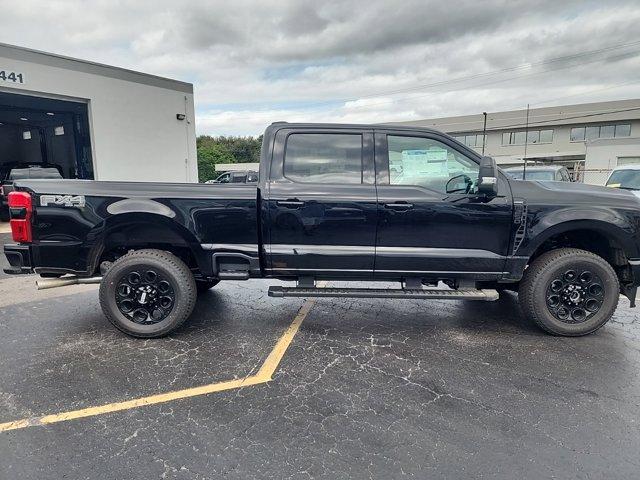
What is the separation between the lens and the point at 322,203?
392cm

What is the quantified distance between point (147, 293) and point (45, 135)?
22258 millimetres

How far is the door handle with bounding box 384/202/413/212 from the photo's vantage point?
3.89 m

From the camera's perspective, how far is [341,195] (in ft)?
12.9

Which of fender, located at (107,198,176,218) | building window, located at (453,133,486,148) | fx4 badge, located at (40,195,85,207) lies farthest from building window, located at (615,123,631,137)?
fx4 badge, located at (40,195,85,207)

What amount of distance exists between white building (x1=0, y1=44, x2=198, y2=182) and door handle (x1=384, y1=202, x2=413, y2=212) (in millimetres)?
13841

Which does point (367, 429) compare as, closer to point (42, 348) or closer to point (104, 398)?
point (104, 398)

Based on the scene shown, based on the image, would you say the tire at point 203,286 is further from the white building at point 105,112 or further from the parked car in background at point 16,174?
the white building at point 105,112

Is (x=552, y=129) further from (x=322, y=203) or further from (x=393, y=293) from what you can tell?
(x=322, y=203)

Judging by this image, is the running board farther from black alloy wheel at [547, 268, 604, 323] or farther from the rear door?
black alloy wheel at [547, 268, 604, 323]

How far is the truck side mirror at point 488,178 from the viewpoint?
11.8 feet

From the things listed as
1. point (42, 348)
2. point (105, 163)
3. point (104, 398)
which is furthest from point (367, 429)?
point (105, 163)

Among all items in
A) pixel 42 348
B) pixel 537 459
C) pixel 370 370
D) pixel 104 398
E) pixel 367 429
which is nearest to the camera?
pixel 537 459

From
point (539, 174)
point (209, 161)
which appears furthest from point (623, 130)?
point (209, 161)

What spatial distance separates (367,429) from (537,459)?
Answer: 3.23 feet
